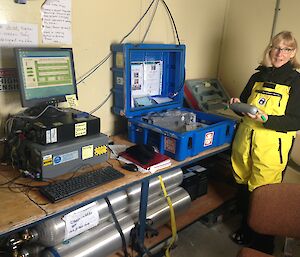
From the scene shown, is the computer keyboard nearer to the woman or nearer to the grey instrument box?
the grey instrument box

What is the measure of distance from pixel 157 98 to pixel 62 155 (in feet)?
3.48

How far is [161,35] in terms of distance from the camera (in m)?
2.30

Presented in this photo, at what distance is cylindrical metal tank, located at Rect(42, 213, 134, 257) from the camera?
4.80 feet

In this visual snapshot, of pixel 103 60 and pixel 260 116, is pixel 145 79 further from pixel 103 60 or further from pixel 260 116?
pixel 260 116

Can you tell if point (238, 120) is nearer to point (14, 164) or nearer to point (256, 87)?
point (256, 87)

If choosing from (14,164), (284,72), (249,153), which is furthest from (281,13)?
(14,164)

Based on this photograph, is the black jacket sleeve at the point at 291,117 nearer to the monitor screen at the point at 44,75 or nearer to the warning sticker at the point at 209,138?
the warning sticker at the point at 209,138

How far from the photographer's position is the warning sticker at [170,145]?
5.70 ft

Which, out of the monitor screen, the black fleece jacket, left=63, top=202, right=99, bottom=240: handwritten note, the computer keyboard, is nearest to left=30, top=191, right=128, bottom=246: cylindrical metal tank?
left=63, top=202, right=99, bottom=240: handwritten note

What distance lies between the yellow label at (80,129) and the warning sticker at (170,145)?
0.53 m

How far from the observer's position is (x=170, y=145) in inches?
69.7

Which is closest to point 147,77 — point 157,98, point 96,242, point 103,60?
point 157,98

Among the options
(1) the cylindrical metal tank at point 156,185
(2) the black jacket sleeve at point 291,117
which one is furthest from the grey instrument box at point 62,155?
(2) the black jacket sleeve at point 291,117

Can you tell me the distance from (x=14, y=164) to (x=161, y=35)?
1.46 meters
